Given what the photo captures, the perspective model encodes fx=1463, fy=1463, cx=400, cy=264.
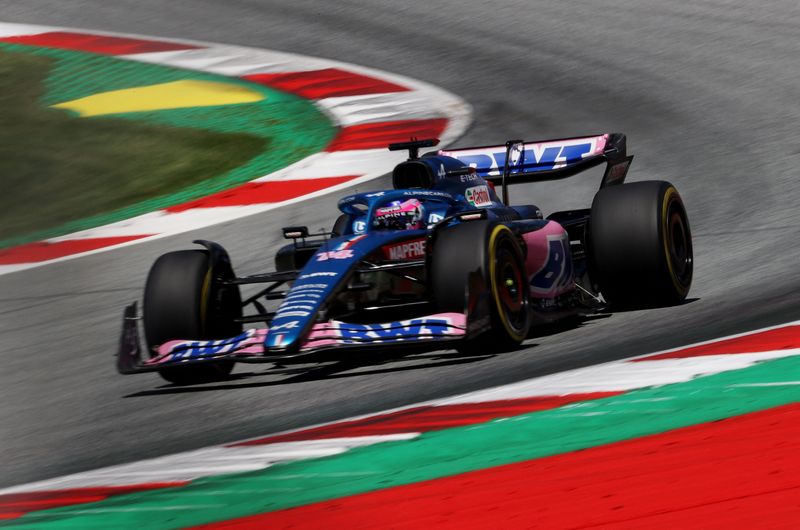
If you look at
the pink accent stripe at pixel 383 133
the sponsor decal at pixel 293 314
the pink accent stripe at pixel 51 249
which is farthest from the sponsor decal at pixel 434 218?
the pink accent stripe at pixel 383 133

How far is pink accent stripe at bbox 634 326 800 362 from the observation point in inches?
217

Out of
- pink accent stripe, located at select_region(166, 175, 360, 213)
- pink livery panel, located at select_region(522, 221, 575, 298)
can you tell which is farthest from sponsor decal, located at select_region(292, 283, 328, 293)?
pink accent stripe, located at select_region(166, 175, 360, 213)

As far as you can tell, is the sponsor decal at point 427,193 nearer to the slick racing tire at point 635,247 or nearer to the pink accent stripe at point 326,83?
the slick racing tire at point 635,247

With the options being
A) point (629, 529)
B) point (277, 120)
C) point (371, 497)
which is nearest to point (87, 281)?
point (277, 120)

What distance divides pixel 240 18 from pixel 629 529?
14129mm

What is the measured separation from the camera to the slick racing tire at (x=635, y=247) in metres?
7.14

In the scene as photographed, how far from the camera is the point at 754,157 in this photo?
1065cm

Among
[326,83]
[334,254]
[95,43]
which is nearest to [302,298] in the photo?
[334,254]

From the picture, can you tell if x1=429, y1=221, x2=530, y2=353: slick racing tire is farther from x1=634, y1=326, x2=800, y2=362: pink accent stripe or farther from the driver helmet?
x1=634, y1=326, x2=800, y2=362: pink accent stripe

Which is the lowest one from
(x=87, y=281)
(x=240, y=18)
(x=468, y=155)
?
(x=87, y=281)

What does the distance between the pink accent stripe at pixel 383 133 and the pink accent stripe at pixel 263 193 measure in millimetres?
969

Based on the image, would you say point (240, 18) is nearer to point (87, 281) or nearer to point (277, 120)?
point (277, 120)

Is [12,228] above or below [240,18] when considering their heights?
below

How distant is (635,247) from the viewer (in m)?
7.16
